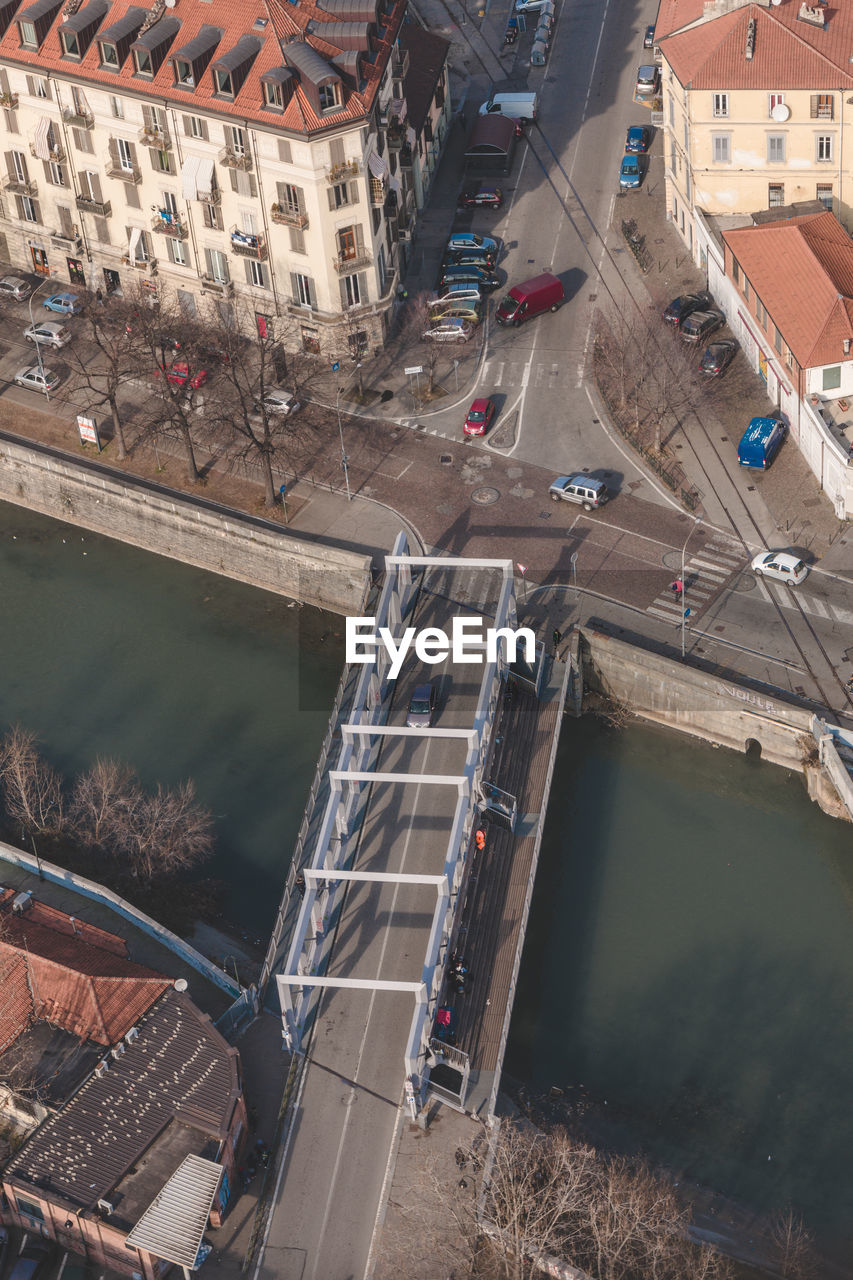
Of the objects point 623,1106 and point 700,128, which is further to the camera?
point 700,128

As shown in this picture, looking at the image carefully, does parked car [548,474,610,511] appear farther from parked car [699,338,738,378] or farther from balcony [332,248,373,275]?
balcony [332,248,373,275]

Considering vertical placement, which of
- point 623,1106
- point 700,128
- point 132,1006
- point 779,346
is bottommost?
point 623,1106

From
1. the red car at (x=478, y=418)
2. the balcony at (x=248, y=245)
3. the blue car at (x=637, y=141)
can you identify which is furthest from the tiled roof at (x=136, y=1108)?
the blue car at (x=637, y=141)

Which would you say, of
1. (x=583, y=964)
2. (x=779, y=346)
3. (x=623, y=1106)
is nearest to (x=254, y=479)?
(x=779, y=346)

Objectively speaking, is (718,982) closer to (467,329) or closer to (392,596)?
(392,596)

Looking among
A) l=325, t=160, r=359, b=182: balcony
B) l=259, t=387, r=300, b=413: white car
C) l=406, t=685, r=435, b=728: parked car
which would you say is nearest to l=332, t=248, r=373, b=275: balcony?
l=325, t=160, r=359, b=182: balcony

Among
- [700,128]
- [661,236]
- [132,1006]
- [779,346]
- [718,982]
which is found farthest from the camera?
[661,236]
